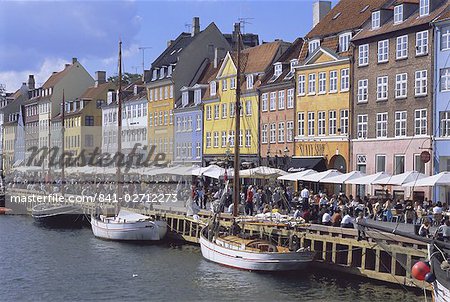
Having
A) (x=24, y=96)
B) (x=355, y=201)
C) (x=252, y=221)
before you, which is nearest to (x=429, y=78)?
(x=355, y=201)

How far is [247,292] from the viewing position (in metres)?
29.5

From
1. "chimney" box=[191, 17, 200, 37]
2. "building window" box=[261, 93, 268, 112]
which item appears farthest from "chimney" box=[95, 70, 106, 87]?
"building window" box=[261, 93, 268, 112]

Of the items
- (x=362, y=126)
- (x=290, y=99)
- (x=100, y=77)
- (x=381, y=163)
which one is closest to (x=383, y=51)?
(x=362, y=126)

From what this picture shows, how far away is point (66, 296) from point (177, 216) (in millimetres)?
16513

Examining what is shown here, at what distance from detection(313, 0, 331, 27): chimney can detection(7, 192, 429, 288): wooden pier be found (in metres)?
26.3

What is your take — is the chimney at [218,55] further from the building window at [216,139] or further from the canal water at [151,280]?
the canal water at [151,280]

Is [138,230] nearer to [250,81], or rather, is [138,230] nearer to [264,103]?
[264,103]

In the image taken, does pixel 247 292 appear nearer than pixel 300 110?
Yes

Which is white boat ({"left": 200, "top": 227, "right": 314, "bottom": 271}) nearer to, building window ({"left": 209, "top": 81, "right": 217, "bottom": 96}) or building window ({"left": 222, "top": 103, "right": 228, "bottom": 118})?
building window ({"left": 222, "top": 103, "right": 228, "bottom": 118})

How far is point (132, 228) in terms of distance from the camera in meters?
44.5

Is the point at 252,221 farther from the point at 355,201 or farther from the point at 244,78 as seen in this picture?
the point at 244,78

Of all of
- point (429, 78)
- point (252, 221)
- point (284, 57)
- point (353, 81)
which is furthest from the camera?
point (284, 57)

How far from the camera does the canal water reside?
28938 millimetres

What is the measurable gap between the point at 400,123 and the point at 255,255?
59.3 ft
